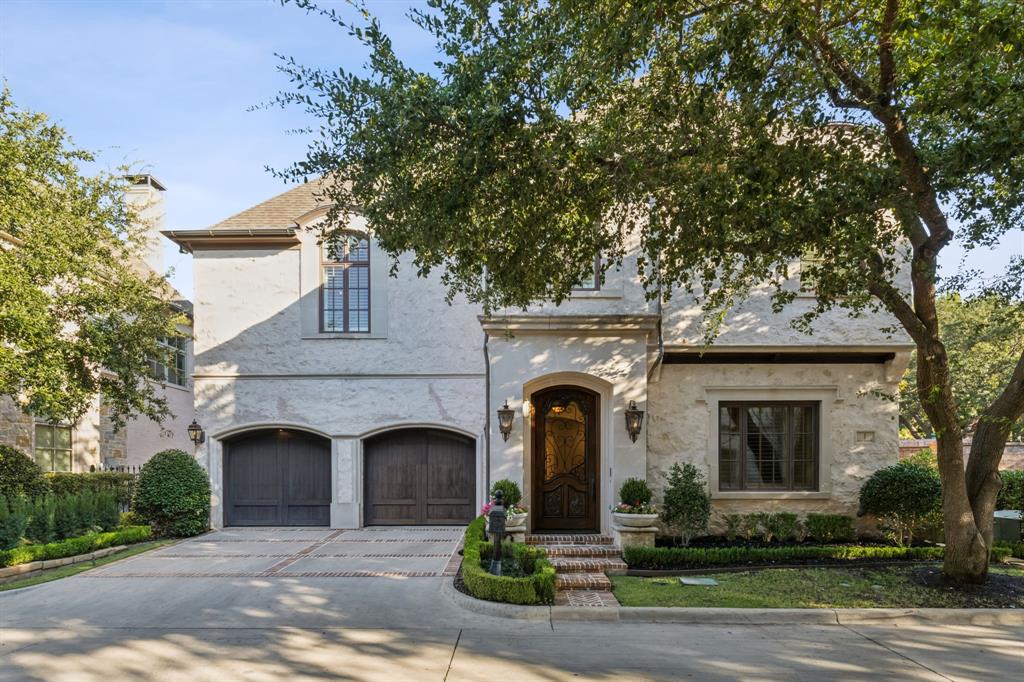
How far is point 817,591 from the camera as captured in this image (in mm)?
9211

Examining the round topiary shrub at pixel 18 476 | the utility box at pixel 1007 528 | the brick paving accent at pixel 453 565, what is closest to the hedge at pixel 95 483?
the round topiary shrub at pixel 18 476

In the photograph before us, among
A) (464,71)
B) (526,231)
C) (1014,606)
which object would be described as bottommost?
(1014,606)

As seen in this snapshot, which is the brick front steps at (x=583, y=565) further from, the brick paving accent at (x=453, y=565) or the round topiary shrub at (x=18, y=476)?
the round topiary shrub at (x=18, y=476)

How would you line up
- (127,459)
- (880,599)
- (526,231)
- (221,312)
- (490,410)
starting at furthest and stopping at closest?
(127,459), (221,312), (490,410), (880,599), (526,231)

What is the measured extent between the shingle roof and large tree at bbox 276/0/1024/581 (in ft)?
28.1

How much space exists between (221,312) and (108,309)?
2.95 meters

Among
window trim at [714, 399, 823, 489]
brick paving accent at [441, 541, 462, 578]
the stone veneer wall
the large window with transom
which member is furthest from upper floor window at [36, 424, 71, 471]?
the large window with transom

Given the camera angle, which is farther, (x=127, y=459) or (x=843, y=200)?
(x=127, y=459)

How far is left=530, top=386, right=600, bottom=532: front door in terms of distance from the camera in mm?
12516

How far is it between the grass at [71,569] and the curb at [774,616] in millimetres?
7217

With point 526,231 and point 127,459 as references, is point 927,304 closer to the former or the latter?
point 526,231

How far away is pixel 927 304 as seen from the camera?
9.14m

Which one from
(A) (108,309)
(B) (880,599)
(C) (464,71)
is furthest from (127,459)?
(B) (880,599)

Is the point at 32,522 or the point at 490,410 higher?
the point at 490,410
